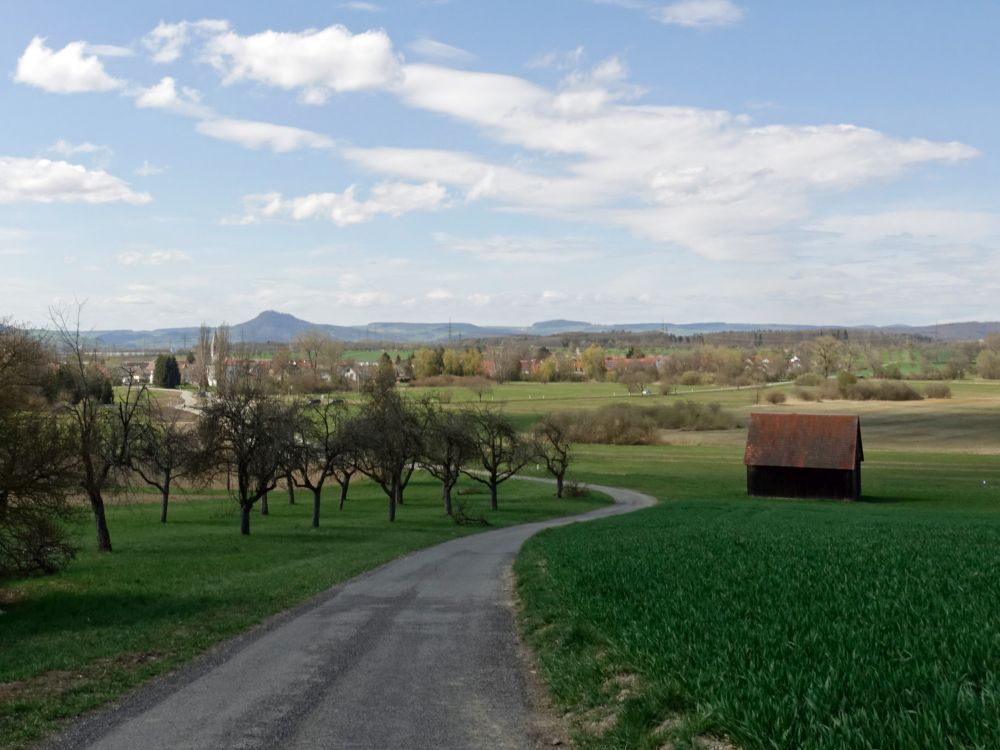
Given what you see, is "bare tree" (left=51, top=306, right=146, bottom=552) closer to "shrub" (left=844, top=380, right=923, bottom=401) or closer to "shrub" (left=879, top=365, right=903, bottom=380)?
"shrub" (left=844, top=380, right=923, bottom=401)

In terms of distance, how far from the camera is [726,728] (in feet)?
27.8

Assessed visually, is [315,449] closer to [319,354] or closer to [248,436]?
[248,436]

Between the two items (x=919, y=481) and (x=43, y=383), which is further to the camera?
(x=919, y=481)

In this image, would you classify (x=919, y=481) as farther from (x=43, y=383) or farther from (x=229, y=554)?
(x=43, y=383)

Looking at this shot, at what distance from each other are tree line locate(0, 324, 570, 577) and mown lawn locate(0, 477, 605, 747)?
5.64ft

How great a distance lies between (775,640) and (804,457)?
67943mm

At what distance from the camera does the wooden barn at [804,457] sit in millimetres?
73969

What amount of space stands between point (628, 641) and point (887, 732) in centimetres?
509

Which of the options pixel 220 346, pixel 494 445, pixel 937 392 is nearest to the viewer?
pixel 494 445

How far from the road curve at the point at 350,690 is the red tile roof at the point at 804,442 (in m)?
58.0

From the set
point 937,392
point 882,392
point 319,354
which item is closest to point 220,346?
point 319,354

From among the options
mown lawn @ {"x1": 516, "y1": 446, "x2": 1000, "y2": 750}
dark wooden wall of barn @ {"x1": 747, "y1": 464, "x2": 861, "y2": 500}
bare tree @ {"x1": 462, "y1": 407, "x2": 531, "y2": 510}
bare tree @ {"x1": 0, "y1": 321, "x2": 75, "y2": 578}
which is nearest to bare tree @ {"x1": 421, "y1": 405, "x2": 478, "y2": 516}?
bare tree @ {"x1": 462, "y1": 407, "x2": 531, "y2": 510}

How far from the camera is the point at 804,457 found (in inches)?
2968

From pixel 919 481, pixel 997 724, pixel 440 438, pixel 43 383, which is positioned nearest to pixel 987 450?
pixel 919 481
